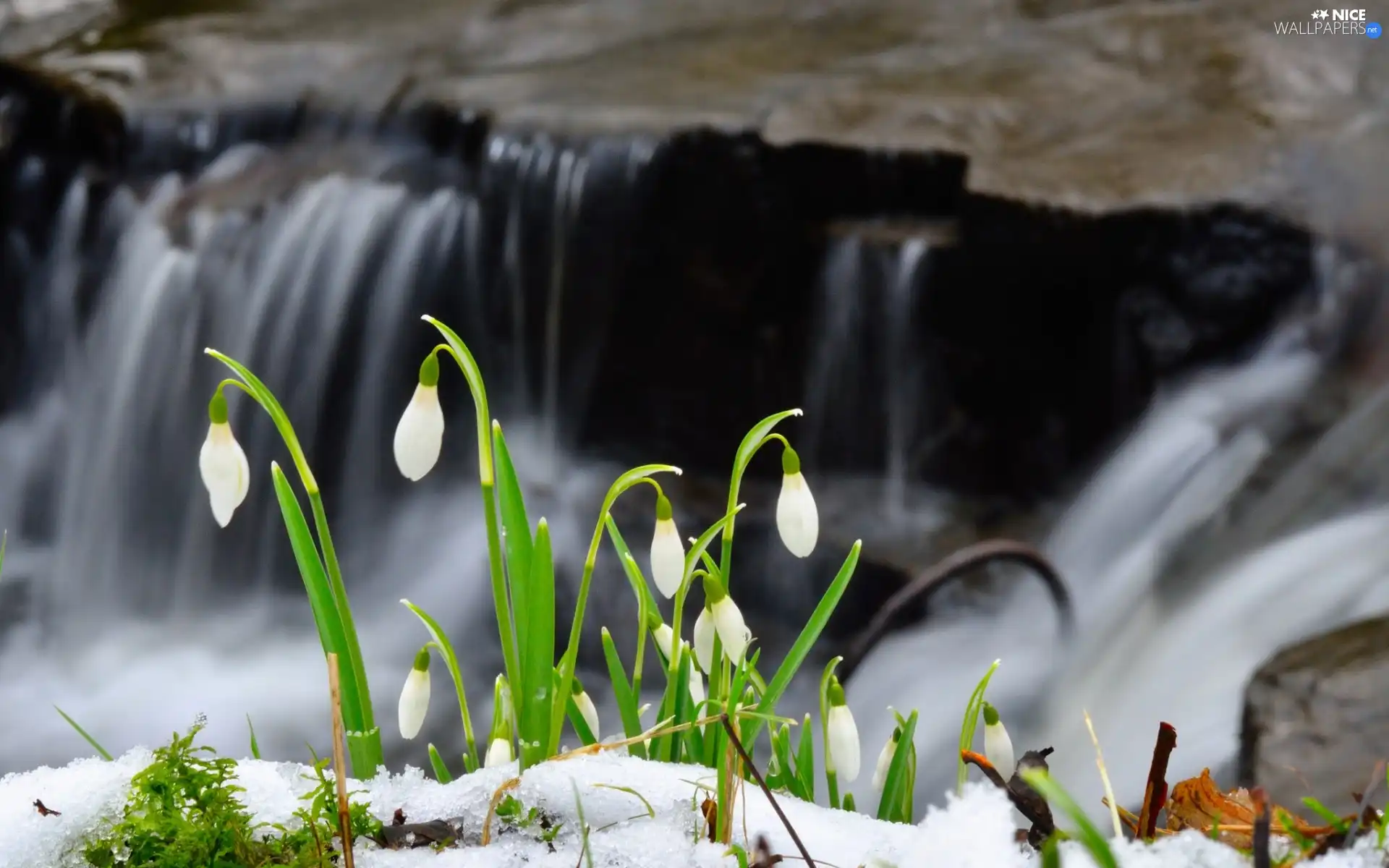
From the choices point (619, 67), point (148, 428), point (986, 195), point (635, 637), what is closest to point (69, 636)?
point (148, 428)

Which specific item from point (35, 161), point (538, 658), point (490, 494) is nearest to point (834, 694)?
point (538, 658)

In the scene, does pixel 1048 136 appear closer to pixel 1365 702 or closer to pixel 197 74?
pixel 1365 702

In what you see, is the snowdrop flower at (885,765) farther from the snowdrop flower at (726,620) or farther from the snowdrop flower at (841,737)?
the snowdrop flower at (726,620)

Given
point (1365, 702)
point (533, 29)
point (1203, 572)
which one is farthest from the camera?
point (533, 29)

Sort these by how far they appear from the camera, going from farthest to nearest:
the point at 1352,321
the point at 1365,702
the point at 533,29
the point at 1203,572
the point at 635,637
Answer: the point at 533,29 → the point at 635,637 → the point at 1352,321 → the point at 1203,572 → the point at 1365,702

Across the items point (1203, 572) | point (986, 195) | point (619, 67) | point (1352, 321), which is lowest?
point (1203, 572)

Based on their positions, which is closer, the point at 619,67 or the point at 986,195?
the point at 986,195

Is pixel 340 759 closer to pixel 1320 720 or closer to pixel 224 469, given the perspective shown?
pixel 224 469
